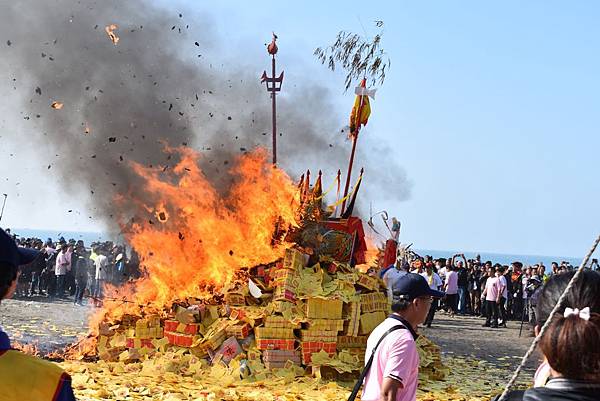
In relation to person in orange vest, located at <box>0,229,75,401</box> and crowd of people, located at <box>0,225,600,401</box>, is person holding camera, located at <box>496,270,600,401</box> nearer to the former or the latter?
crowd of people, located at <box>0,225,600,401</box>

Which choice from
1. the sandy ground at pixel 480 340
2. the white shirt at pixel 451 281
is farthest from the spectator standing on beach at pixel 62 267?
the white shirt at pixel 451 281

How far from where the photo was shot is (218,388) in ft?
33.7

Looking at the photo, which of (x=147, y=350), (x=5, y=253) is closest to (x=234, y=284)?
(x=147, y=350)

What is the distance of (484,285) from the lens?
24.2m

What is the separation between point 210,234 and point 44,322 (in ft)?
20.0

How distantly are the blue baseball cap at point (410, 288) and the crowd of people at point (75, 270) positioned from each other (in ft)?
56.2

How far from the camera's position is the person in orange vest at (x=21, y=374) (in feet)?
8.63

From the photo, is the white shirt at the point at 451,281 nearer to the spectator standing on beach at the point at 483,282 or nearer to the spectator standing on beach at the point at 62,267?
the spectator standing on beach at the point at 483,282

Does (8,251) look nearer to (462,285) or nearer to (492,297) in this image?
(492,297)

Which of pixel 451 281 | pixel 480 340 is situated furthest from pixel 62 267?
pixel 480 340

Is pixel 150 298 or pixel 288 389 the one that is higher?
pixel 150 298

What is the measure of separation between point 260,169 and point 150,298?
3549mm

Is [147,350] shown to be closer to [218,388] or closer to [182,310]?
[182,310]

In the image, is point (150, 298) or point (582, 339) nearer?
point (582, 339)
